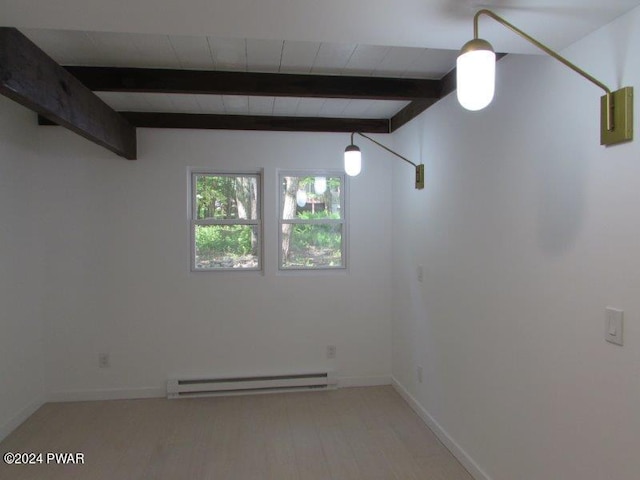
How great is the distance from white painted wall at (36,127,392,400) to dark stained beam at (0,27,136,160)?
24.4 inches

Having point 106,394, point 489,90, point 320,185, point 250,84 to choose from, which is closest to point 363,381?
point 320,185

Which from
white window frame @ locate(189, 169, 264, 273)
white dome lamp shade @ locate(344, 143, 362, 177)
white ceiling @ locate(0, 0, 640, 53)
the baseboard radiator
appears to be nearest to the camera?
white ceiling @ locate(0, 0, 640, 53)

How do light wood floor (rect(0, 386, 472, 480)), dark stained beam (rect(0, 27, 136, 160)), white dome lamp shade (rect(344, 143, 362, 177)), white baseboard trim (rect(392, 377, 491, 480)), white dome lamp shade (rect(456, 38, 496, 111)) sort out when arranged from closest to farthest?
white dome lamp shade (rect(456, 38, 496, 111))
dark stained beam (rect(0, 27, 136, 160))
white baseboard trim (rect(392, 377, 491, 480))
light wood floor (rect(0, 386, 472, 480))
white dome lamp shade (rect(344, 143, 362, 177))

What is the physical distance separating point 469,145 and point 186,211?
234cm

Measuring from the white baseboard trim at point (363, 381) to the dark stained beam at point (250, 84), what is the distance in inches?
97.0

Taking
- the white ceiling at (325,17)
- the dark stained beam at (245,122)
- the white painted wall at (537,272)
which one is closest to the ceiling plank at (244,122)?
the dark stained beam at (245,122)

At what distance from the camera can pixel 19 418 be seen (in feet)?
9.67

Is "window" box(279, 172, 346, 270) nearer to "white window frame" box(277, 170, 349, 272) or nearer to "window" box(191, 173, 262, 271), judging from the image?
"white window frame" box(277, 170, 349, 272)

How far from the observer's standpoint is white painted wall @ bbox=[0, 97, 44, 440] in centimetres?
282

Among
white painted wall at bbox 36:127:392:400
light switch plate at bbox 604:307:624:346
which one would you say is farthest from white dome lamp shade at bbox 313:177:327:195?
light switch plate at bbox 604:307:624:346

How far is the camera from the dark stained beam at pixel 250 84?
2.34m

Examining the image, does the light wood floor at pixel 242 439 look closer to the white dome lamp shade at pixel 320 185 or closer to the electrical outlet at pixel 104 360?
the electrical outlet at pixel 104 360

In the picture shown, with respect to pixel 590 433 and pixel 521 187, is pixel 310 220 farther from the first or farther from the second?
pixel 590 433

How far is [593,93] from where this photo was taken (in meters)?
1.48
